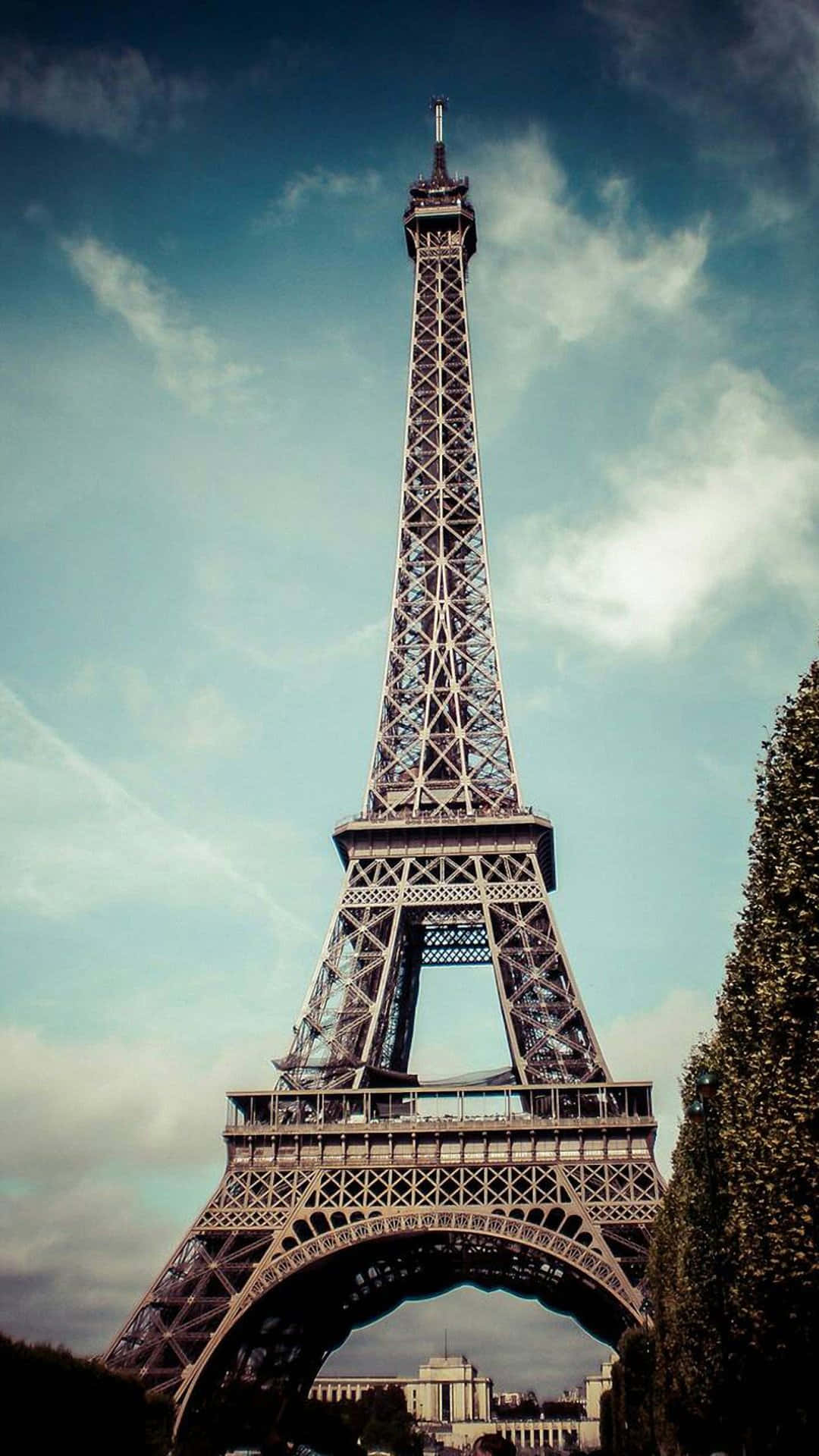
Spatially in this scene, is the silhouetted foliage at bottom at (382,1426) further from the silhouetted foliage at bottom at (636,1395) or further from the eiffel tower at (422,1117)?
the eiffel tower at (422,1117)

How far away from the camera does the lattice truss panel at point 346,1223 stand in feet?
159

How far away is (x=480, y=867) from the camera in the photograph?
61.0 meters

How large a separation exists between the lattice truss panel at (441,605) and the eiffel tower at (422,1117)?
157 millimetres

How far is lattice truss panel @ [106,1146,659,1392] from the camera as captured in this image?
1911 inches

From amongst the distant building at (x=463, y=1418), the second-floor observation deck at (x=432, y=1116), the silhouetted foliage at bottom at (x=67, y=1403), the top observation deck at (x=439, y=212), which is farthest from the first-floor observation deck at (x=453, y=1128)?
the distant building at (x=463, y=1418)

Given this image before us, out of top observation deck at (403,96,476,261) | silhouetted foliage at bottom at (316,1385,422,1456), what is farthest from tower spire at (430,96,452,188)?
silhouetted foliage at bottom at (316,1385,422,1456)

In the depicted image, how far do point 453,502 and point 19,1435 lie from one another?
5432 centimetres

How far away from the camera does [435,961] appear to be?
65.2 meters

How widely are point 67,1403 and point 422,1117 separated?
2534 cm

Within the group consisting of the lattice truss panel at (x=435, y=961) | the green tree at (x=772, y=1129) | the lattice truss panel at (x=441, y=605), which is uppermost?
the lattice truss panel at (x=441, y=605)

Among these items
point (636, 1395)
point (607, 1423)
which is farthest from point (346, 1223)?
point (607, 1423)

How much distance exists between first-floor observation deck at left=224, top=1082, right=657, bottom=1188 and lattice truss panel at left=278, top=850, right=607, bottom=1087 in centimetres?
106

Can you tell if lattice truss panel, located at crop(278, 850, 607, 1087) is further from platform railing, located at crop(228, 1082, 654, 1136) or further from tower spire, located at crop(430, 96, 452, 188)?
tower spire, located at crop(430, 96, 452, 188)

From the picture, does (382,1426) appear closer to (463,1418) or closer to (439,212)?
(463,1418)
